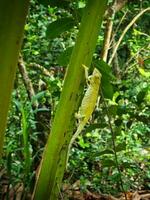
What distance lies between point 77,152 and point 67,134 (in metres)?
0.74

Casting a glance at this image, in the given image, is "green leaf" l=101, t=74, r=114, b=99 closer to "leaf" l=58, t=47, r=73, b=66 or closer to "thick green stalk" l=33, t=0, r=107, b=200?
"leaf" l=58, t=47, r=73, b=66

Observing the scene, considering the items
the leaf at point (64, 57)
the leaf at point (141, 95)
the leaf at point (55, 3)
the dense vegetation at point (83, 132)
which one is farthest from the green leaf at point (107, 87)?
the leaf at point (141, 95)

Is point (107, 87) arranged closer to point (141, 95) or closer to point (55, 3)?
point (55, 3)

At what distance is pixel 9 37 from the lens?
0.73m

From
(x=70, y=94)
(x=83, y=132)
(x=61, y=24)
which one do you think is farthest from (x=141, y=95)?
(x=70, y=94)

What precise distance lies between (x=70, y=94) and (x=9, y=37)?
0.69 feet

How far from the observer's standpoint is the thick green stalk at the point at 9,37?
2.35 feet

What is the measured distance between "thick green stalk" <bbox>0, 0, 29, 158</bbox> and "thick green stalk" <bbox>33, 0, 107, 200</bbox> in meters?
0.16

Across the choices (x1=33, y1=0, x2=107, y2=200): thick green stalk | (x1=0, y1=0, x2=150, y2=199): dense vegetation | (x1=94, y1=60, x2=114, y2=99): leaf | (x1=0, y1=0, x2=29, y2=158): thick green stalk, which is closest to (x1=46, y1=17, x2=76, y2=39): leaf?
(x1=0, y1=0, x2=150, y2=199): dense vegetation

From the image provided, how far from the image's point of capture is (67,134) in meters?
0.89

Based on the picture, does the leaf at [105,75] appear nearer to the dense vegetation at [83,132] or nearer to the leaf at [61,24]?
the dense vegetation at [83,132]

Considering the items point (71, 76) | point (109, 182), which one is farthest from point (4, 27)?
point (109, 182)

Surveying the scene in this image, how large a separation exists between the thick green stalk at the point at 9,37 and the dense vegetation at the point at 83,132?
38cm

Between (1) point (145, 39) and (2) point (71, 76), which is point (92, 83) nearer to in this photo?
(2) point (71, 76)
